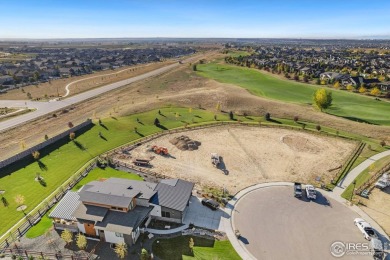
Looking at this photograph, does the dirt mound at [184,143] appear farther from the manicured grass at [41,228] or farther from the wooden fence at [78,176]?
the manicured grass at [41,228]

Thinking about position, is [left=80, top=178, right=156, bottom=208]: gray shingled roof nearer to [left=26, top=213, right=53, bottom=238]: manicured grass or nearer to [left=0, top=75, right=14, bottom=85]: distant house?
[left=26, top=213, right=53, bottom=238]: manicured grass

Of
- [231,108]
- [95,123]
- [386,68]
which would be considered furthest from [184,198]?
[386,68]

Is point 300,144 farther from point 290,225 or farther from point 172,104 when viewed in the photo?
point 172,104

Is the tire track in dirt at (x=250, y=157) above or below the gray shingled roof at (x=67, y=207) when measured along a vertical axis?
below

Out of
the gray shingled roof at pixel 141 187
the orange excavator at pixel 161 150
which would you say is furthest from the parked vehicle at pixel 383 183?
the orange excavator at pixel 161 150

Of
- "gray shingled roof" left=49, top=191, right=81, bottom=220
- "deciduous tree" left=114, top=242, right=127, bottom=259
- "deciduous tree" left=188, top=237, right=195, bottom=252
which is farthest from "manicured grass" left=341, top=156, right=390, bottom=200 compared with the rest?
"gray shingled roof" left=49, top=191, right=81, bottom=220

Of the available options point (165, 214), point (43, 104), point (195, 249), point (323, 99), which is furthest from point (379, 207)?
point (43, 104)
